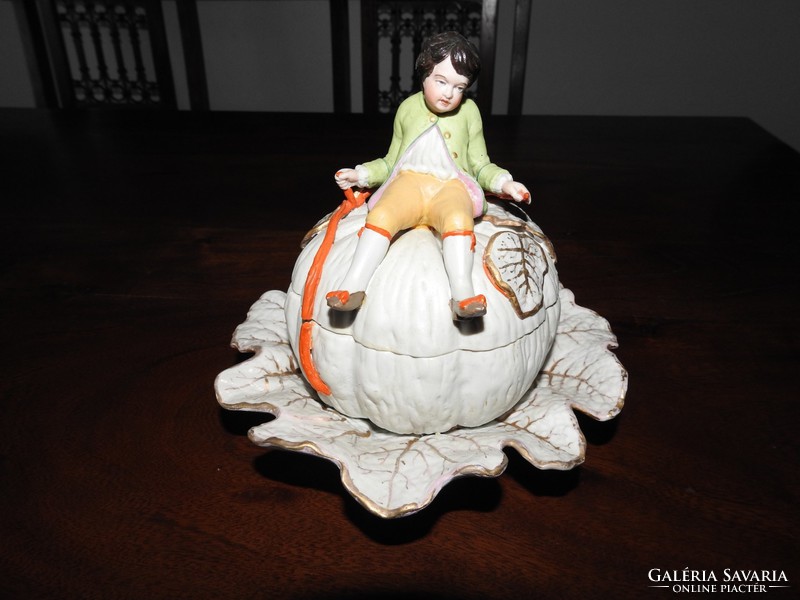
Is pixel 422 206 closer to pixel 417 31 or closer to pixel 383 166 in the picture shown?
pixel 383 166

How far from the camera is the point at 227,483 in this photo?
94cm

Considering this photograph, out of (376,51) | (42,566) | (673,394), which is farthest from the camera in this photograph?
(376,51)

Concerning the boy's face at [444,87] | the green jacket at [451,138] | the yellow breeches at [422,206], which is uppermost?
the boy's face at [444,87]

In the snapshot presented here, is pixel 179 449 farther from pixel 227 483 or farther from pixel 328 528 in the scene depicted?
pixel 328 528

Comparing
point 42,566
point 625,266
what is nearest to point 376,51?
point 625,266

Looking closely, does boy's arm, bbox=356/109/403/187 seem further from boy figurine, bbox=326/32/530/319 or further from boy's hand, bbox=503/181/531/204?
boy's hand, bbox=503/181/531/204

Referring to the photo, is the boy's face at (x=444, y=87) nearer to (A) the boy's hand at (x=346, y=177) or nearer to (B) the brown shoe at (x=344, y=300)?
(A) the boy's hand at (x=346, y=177)

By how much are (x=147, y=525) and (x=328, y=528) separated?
256mm


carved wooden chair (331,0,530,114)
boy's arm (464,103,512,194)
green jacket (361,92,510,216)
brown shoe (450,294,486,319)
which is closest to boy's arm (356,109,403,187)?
green jacket (361,92,510,216)

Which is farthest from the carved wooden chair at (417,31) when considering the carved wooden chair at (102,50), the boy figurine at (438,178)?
the boy figurine at (438,178)

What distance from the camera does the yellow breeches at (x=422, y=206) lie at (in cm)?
82

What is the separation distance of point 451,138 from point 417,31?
1704mm

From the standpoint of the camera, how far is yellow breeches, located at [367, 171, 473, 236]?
2.70ft

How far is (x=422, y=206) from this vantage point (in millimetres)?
872
